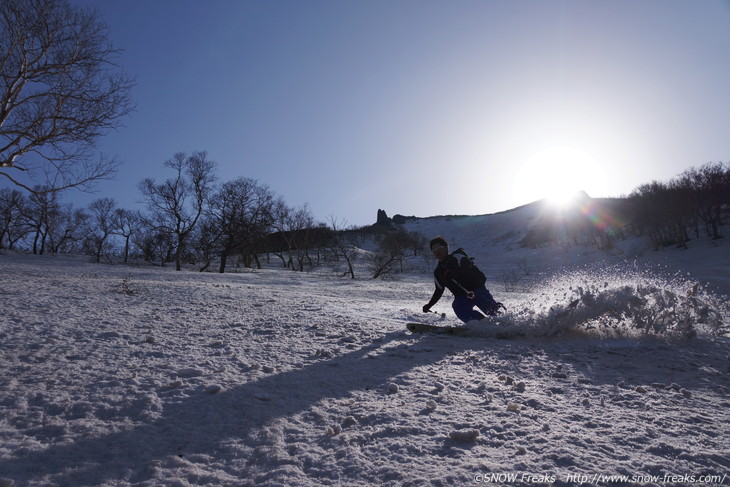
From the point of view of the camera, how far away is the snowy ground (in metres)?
1.44

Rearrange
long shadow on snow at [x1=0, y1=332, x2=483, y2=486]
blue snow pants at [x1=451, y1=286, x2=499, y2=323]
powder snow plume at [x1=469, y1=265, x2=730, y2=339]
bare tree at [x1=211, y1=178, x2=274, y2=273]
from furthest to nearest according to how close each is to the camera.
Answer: bare tree at [x1=211, y1=178, x2=274, y2=273]
blue snow pants at [x1=451, y1=286, x2=499, y2=323]
powder snow plume at [x1=469, y1=265, x2=730, y2=339]
long shadow on snow at [x1=0, y1=332, x2=483, y2=486]

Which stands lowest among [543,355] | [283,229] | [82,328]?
[543,355]

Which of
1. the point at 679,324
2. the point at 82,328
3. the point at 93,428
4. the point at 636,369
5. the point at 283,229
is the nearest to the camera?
the point at 93,428

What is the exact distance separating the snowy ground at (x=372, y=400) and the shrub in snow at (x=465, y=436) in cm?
1

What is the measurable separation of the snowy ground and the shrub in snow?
1 centimetres

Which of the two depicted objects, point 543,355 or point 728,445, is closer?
point 728,445

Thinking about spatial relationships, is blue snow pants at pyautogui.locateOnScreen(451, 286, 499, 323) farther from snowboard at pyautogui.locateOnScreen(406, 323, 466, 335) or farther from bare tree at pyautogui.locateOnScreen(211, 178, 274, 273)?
bare tree at pyautogui.locateOnScreen(211, 178, 274, 273)

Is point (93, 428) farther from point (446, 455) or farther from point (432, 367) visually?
point (432, 367)

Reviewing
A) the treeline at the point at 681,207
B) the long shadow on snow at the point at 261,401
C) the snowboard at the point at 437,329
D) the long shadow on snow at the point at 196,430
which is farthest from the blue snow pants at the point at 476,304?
the treeline at the point at 681,207

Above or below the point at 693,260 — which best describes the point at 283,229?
above

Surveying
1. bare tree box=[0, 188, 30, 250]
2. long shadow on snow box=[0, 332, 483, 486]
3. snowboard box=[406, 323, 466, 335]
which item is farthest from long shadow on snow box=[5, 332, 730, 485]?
bare tree box=[0, 188, 30, 250]

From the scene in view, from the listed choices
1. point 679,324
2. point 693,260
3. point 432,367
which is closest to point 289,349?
point 432,367

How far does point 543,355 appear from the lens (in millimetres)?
3301

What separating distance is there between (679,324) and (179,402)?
4.93 metres
